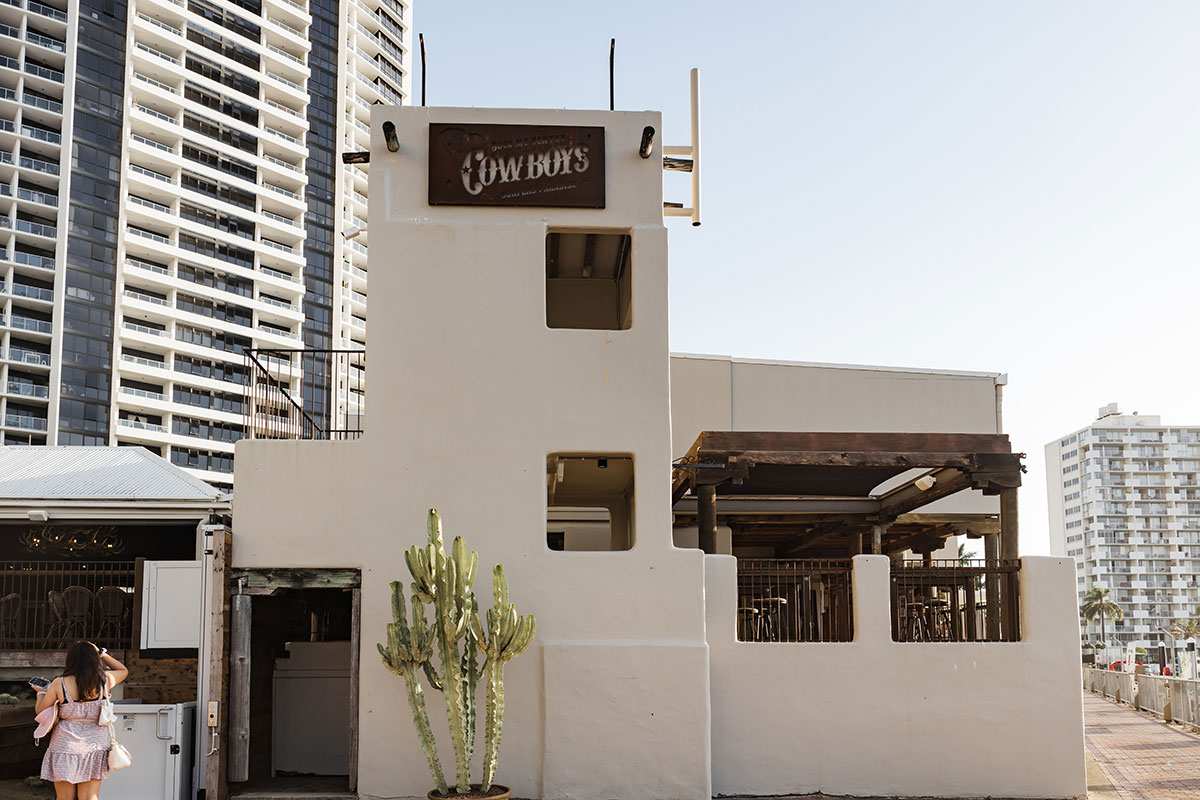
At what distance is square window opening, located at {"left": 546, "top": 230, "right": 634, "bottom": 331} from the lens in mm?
15633

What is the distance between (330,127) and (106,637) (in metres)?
77.7

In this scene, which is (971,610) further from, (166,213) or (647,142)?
Result: (166,213)

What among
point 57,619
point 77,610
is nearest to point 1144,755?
point 77,610

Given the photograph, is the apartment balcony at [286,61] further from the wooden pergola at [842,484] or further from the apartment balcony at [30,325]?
the wooden pergola at [842,484]

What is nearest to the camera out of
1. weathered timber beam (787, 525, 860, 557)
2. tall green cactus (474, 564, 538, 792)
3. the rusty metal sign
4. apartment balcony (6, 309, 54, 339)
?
tall green cactus (474, 564, 538, 792)

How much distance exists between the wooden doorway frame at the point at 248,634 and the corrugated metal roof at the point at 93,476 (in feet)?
12.6

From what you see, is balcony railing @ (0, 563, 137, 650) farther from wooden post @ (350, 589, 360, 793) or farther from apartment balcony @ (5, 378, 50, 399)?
apartment balcony @ (5, 378, 50, 399)

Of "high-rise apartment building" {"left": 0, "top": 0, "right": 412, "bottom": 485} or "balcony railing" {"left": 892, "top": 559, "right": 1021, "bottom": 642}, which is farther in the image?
"high-rise apartment building" {"left": 0, "top": 0, "right": 412, "bottom": 485}

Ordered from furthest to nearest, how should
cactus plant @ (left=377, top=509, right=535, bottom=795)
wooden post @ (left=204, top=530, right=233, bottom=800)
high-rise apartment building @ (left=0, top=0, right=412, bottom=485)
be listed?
A: high-rise apartment building @ (left=0, top=0, right=412, bottom=485) < wooden post @ (left=204, top=530, right=233, bottom=800) < cactus plant @ (left=377, top=509, right=535, bottom=795)

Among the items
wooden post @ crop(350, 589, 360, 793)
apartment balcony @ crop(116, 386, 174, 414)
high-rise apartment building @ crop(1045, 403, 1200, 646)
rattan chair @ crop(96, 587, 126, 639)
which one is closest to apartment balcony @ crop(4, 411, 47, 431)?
apartment balcony @ crop(116, 386, 174, 414)

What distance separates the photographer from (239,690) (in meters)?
12.8

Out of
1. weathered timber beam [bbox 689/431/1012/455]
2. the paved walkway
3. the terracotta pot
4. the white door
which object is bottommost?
the paved walkway

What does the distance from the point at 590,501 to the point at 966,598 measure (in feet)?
22.7

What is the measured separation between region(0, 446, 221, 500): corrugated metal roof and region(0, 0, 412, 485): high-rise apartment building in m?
44.5
